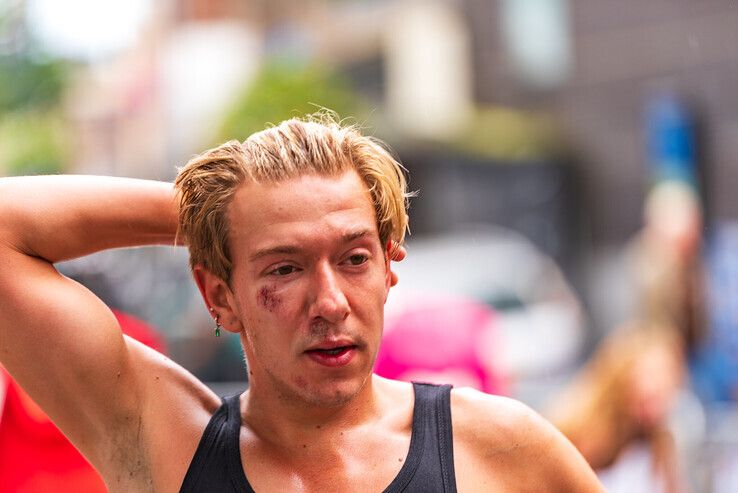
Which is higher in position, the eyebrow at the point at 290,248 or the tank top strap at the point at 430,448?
the eyebrow at the point at 290,248

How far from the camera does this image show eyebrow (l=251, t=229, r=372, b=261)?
221 cm

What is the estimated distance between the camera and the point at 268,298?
2238 mm

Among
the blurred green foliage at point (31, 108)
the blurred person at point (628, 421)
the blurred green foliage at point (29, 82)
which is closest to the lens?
the blurred person at point (628, 421)

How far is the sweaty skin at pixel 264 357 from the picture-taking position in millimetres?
2217

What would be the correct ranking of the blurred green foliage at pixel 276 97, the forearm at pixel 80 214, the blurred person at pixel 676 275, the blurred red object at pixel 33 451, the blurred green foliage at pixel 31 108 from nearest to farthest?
the forearm at pixel 80 214 → the blurred red object at pixel 33 451 → the blurred person at pixel 676 275 → the blurred green foliage at pixel 31 108 → the blurred green foliage at pixel 276 97

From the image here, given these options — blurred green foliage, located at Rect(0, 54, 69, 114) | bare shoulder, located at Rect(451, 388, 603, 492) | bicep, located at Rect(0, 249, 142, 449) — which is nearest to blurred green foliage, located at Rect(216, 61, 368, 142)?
blurred green foliage, located at Rect(0, 54, 69, 114)

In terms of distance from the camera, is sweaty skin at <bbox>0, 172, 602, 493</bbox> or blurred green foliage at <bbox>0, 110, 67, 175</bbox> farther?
blurred green foliage at <bbox>0, 110, 67, 175</bbox>

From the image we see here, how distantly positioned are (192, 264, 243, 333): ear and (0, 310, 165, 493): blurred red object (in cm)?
161

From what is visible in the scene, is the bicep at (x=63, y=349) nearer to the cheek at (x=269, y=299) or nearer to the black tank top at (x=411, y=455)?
the black tank top at (x=411, y=455)

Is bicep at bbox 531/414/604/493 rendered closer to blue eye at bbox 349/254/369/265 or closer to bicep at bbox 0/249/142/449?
blue eye at bbox 349/254/369/265

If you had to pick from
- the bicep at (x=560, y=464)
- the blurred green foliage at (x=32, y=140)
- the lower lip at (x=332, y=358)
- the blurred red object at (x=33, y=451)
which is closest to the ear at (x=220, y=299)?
the lower lip at (x=332, y=358)

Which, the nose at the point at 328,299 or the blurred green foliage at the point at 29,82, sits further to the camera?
the blurred green foliage at the point at 29,82

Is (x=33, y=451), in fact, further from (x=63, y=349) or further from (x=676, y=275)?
(x=676, y=275)

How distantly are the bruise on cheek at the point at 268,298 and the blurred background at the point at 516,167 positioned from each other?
0.51 m
